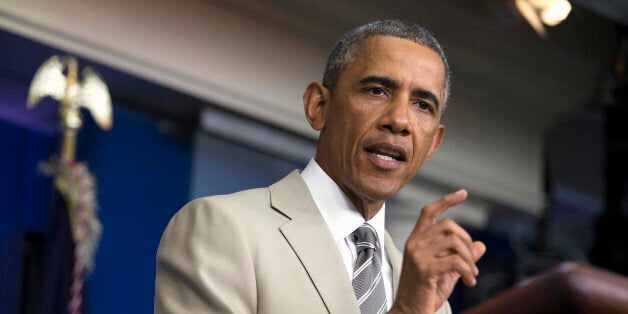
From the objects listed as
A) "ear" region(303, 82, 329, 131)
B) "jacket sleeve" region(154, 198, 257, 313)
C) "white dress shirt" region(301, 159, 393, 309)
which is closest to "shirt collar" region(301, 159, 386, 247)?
"white dress shirt" region(301, 159, 393, 309)

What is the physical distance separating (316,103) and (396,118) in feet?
0.72

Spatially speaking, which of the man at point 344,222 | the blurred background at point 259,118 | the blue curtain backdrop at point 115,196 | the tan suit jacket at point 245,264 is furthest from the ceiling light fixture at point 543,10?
the tan suit jacket at point 245,264

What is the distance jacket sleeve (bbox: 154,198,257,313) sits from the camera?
1646mm

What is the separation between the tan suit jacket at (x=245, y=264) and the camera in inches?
65.3

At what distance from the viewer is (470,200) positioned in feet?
22.5

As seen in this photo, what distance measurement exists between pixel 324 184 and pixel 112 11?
130 inches

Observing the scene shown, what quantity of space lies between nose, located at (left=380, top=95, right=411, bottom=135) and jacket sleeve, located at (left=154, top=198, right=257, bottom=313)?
308mm

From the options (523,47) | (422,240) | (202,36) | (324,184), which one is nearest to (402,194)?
(523,47)

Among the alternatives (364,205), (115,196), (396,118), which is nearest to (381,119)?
(396,118)

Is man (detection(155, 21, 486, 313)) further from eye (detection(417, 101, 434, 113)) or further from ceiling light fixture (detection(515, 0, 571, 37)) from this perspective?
ceiling light fixture (detection(515, 0, 571, 37))

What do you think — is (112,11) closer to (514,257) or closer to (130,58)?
(130,58)

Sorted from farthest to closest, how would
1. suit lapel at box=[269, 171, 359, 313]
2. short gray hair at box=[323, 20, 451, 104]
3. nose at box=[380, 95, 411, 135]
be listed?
short gray hair at box=[323, 20, 451, 104], nose at box=[380, 95, 411, 135], suit lapel at box=[269, 171, 359, 313]

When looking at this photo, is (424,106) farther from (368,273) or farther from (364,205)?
(368,273)

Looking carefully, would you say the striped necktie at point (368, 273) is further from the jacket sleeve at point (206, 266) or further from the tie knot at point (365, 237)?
the jacket sleeve at point (206, 266)
